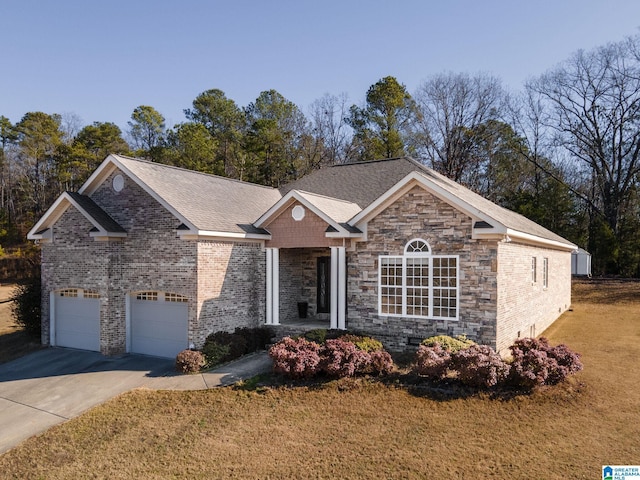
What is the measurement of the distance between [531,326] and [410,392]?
8.14 m

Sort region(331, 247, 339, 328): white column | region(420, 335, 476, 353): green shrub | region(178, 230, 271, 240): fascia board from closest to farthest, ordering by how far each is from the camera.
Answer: region(420, 335, 476, 353): green shrub, region(178, 230, 271, 240): fascia board, region(331, 247, 339, 328): white column

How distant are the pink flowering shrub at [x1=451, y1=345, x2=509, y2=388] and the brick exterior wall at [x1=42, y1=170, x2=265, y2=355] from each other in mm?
7693

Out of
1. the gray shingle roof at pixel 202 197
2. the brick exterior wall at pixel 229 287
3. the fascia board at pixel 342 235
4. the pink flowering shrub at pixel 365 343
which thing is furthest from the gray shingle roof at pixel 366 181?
the pink flowering shrub at pixel 365 343

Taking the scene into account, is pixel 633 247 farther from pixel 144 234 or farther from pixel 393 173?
pixel 144 234

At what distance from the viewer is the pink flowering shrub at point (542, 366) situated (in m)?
10.8

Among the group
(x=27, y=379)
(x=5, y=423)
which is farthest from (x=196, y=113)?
(x=5, y=423)

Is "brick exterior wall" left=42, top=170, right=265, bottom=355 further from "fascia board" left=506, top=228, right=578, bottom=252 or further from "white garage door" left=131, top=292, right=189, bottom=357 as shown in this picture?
"fascia board" left=506, top=228, right=578, bottom=252

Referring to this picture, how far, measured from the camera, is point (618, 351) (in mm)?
15297

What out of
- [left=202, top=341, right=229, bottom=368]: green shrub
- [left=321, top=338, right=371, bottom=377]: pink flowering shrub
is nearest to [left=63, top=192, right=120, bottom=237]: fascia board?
[left=202, top=341, right=229, bottom=368]: green shrub

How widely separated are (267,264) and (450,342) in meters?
6.98

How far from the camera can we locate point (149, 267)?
607 inches

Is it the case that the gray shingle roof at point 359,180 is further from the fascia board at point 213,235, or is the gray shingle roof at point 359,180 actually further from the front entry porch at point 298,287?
the fascia board at point 213,235

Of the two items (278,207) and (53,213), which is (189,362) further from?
(53,213)

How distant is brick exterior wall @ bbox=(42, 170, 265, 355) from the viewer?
14625mm
